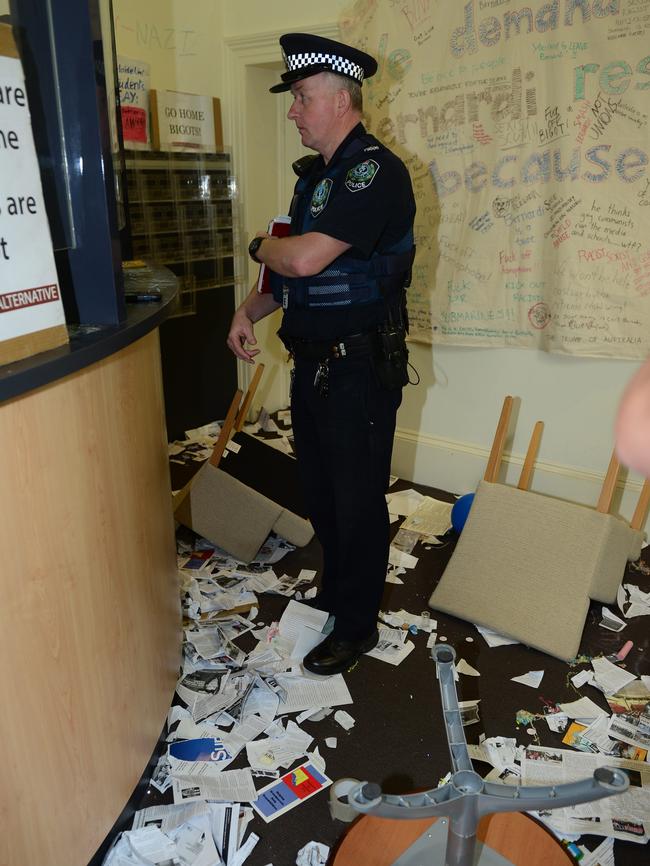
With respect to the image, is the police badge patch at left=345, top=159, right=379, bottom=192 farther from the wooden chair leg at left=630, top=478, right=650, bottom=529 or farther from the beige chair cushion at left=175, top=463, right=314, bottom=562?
the wooden chair leg at left=630, top=478, right=650, bottom=529

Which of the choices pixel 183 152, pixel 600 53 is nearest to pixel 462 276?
pixel 600 53

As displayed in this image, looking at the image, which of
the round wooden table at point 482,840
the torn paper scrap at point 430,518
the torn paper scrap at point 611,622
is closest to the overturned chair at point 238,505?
the torn paper scrap at point 430,518

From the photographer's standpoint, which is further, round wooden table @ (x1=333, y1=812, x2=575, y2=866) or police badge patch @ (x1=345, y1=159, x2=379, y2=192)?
police badge patch @ (x1=345, y1=159, x2=379, y2=192)

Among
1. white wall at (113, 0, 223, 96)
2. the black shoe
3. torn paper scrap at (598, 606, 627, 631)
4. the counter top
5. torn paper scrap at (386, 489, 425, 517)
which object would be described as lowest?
torn paper scrap at (598, 606, 627, 631)

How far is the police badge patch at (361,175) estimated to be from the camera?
5.90 feet

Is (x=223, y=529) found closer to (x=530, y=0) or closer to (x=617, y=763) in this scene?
(x=617, y=763)

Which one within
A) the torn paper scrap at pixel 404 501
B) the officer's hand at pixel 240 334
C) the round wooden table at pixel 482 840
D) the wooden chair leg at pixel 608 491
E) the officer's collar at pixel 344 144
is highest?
the officer's collar at pixel 344 144

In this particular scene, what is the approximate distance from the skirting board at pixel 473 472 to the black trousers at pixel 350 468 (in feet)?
4.27

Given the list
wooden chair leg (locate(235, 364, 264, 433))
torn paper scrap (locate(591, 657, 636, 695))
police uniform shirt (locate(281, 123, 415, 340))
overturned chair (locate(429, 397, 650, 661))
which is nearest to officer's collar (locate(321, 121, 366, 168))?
police uniform shirt (locate(281, 123, 415, 340))

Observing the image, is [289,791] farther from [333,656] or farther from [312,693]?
[333,656]

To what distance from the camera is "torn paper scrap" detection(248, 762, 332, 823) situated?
1.70m

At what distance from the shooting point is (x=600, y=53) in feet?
8.41

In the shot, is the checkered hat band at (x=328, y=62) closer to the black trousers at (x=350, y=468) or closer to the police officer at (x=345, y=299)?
the police officer at (x=345, y=299)

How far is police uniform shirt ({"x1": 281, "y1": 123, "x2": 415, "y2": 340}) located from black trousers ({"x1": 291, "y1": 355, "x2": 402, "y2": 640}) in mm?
117
